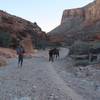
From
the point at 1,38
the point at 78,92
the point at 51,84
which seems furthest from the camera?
the point at 1,38

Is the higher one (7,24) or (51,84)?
(7,24)

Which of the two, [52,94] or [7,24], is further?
[7,24]

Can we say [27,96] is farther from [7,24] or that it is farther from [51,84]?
[7,24]

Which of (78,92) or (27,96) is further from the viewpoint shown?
(78,92)

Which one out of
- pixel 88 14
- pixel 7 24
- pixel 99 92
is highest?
pixel 88 14

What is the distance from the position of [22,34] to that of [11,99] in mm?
64348

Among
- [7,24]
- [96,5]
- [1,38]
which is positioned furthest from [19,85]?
[96,5]

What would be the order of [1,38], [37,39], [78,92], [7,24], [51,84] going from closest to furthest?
[78,92] → [51,84] → [1,38] → [7,24] → [37,39]

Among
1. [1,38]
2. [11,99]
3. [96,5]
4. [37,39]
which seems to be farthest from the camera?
[96,5]

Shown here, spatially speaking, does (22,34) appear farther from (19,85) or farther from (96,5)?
(96,5)

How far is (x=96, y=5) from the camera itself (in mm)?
185375

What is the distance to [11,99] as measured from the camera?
42.9 ft

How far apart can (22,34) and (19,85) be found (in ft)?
199

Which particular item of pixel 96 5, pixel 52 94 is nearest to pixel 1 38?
pixel 52 94
